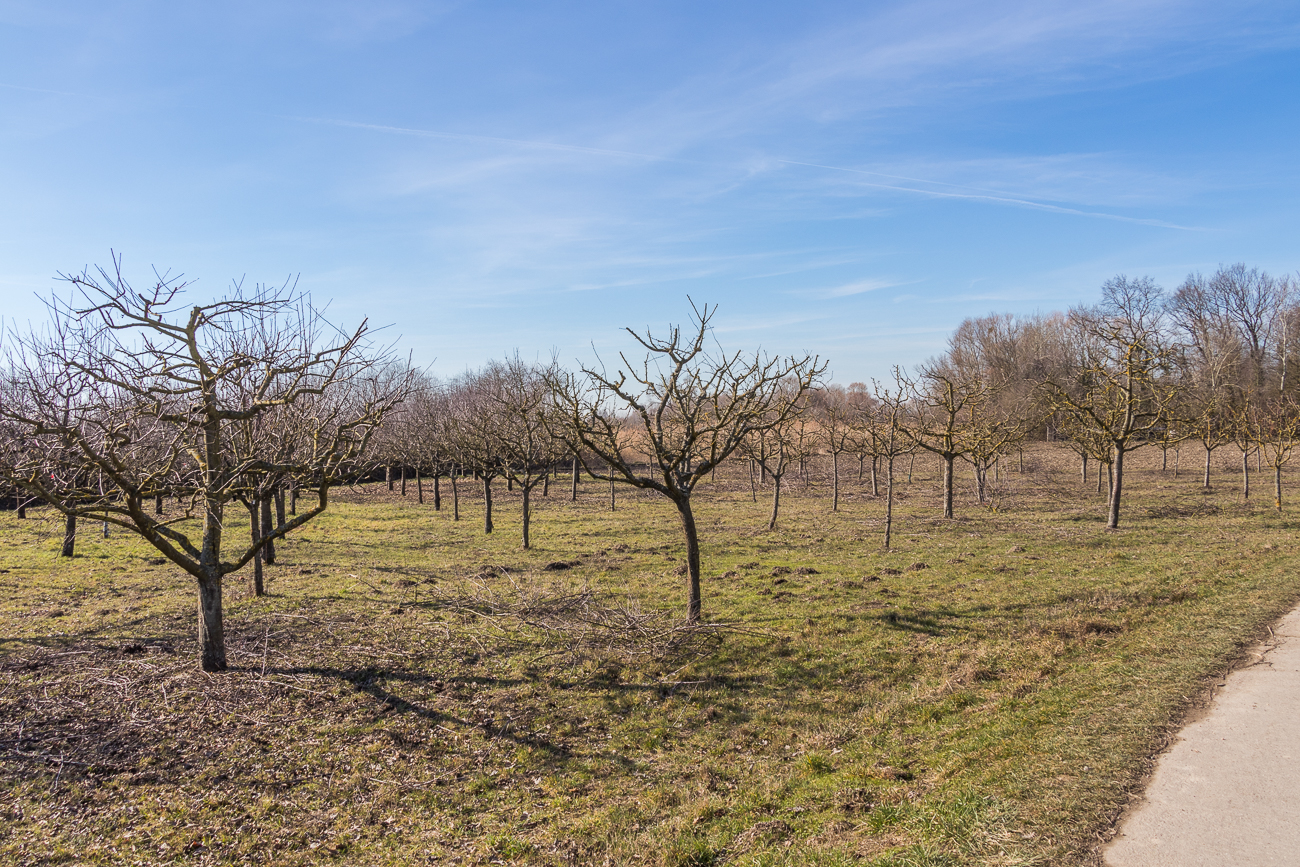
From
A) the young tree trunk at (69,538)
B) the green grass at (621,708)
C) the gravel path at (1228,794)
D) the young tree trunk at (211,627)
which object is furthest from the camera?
the young tree trunk at (69,538)

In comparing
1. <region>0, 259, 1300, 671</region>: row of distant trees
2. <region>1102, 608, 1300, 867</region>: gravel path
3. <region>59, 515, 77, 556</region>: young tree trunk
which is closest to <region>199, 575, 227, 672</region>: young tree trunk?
<region>0, 259, 1300, 671</region>: row of distant trees

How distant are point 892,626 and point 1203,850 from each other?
667 centimetres

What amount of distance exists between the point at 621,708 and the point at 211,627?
5633 mm

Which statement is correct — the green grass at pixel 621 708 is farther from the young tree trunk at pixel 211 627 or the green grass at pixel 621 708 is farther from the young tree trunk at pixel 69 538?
the young tree trunk at pixel 69 538

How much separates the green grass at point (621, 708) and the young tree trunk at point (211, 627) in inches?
17.4

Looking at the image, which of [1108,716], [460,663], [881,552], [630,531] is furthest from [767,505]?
[1108,716]

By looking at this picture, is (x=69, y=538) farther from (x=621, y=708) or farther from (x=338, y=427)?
(x=621, y=708)

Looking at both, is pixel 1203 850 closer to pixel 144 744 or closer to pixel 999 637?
pixel 999 637

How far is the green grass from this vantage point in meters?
5.62

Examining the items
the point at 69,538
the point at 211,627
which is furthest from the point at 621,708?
the point at 69,538

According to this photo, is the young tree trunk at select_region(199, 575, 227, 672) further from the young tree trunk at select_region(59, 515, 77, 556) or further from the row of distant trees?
the young tree trunk at select_region(59, 515, 77, 556)

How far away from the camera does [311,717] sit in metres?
8.21

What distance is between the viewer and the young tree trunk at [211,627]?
29.8 feet

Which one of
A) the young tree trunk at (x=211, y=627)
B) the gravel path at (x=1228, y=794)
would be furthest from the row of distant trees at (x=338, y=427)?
the gravel path at (x=1228, y=794)
